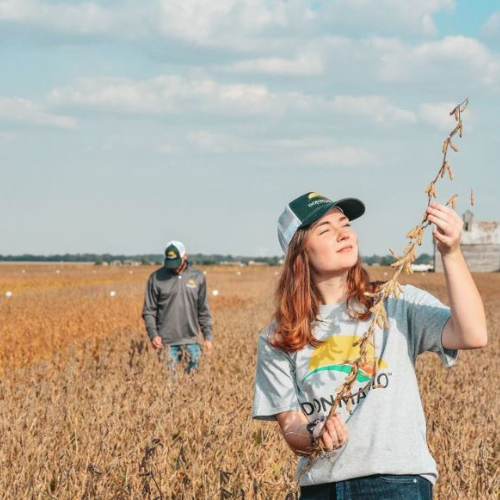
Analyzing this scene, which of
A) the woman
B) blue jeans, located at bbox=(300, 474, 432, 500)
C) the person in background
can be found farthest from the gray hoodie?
blue jeans, located at bbox=(300, 474, 432, 500)

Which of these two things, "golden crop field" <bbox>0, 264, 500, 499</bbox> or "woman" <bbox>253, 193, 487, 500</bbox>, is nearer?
"woman" <bbox>253, 193, 487, 500</bbox>

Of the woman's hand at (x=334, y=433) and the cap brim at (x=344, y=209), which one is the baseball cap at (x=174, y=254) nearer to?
the cap brim at (x=344, y=209)

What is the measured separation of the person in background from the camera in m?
8.05

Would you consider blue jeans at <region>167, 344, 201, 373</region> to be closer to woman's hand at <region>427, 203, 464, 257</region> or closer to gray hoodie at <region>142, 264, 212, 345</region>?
gray hoodie at <region>142, 264, 212, 345</region>

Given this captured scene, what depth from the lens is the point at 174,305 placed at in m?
8.05

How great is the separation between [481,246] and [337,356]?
70502mm

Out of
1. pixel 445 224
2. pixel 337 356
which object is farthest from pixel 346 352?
pixel 445 224

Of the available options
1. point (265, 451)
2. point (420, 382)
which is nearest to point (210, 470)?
point (265, 451)

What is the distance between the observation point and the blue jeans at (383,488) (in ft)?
8.10

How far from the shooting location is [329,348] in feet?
8.77

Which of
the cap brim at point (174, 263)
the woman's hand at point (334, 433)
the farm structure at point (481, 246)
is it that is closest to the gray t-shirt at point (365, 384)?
the woman's hand at point (334, 433)

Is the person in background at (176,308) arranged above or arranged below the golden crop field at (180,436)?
above

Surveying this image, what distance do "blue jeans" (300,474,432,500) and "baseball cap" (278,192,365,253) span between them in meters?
0.79

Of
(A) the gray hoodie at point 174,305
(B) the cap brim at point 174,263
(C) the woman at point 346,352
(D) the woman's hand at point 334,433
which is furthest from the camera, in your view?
(A) the gray hoodie at point 174,305
